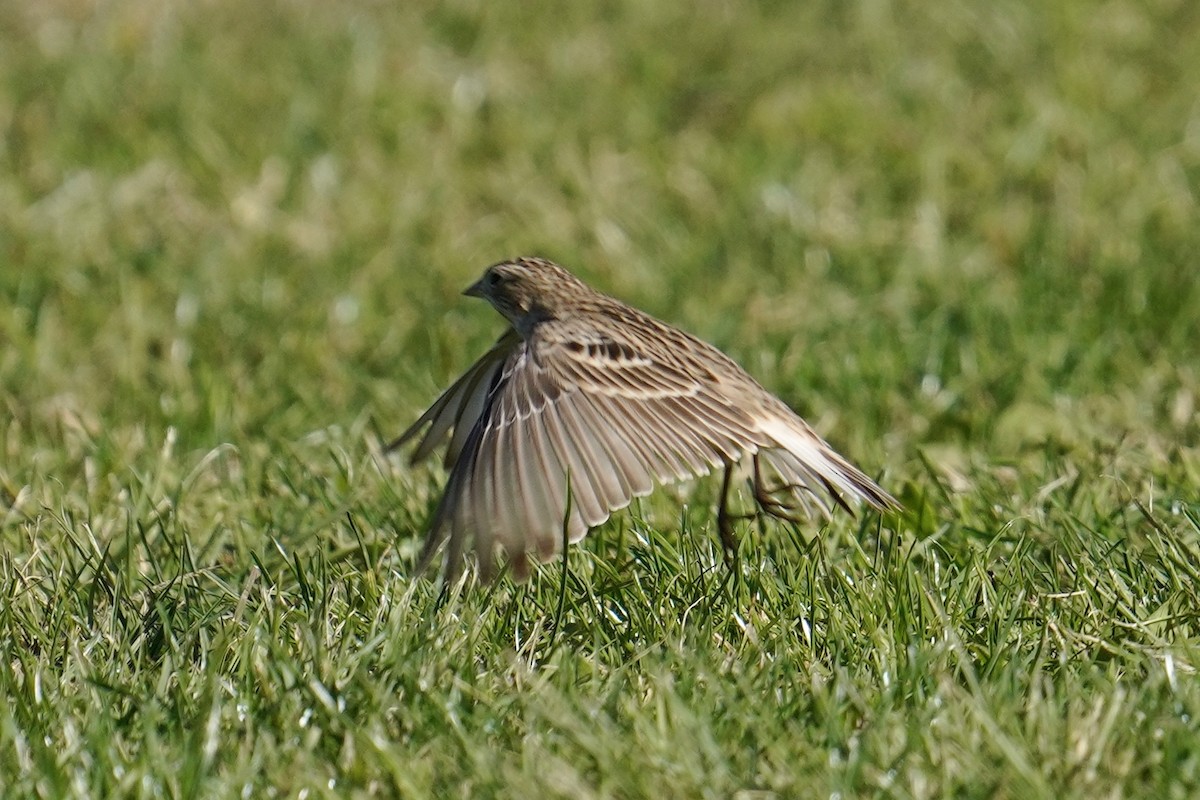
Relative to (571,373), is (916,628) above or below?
below

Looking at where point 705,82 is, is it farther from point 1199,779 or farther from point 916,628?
point 1199,779

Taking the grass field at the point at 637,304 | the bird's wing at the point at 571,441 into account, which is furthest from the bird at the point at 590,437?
the grass field at the point at 637,304

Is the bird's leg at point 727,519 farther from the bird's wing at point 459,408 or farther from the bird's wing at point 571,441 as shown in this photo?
the bird's wing at point 459,408

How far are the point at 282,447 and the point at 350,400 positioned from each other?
0.97 meters

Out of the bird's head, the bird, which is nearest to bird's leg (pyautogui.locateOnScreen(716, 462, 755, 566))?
the bird

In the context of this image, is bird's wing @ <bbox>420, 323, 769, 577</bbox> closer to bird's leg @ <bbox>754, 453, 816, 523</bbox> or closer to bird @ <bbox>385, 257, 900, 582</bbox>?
bird @ <bbox>385, 257, 900, 582</bbox>

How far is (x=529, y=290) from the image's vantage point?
6113 mm

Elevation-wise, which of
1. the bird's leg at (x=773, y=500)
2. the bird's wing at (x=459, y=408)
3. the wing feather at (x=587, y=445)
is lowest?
the bird's leg at (x=773, y=500)

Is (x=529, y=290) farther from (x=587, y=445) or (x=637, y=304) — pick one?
(x=637, y=304)

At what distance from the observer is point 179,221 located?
8781 millimetres

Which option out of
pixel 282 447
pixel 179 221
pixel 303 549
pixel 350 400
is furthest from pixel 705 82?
pixel 303 549

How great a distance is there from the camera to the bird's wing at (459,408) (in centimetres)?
588

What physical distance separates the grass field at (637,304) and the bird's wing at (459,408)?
140 mm

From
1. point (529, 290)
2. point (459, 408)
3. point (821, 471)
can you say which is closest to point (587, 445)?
point (821, 471)
